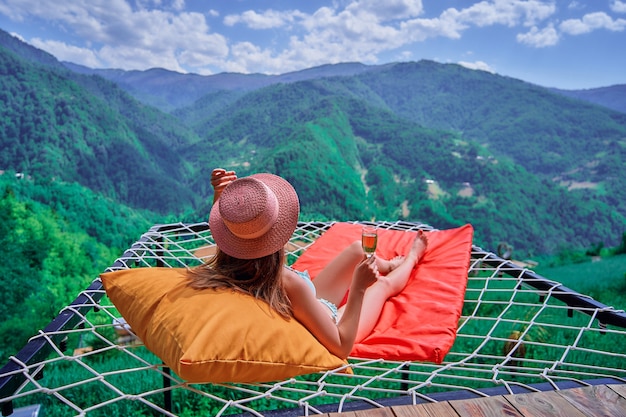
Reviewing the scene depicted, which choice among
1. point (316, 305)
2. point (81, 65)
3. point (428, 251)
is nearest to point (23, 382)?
point (316, 305)

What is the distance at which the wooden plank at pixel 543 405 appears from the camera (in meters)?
0.86

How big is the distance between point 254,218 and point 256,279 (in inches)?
6.5

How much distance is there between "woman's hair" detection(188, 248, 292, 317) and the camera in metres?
1.06

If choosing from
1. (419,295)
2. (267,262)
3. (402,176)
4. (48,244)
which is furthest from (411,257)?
(402,176)

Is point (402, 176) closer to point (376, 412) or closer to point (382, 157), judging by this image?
point (382, 157)

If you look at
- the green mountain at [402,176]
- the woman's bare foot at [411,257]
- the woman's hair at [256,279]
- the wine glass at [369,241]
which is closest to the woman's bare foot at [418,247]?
the woman's bare foot at [411,257]

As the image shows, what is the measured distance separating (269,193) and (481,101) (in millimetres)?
70849

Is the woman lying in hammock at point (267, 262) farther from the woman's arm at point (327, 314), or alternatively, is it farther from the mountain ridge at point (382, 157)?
the mountain ridge at point (382, 157)

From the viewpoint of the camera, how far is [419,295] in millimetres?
1688

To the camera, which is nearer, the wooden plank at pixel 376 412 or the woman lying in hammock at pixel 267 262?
the wooden plank at pixel 376 412

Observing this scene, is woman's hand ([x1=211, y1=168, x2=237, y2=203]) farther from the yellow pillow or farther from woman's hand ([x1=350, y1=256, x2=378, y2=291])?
woman's hand ([x1=350, y1=256, x2=378, y2=291])

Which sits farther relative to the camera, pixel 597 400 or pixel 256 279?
pixel 256 279

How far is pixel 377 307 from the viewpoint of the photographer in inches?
61.7

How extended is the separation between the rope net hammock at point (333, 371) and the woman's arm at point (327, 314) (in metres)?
0.07
